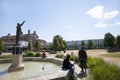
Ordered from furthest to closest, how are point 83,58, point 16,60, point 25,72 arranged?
point 16,60
point 25,72
point 83,58

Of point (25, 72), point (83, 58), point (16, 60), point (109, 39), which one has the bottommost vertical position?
point (25, 72)

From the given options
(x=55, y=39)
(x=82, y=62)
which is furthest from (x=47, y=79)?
(x=55, y=39)

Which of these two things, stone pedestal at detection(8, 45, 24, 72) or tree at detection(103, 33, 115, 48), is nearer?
stone pedestal at detection(8, 45, 24, 72)

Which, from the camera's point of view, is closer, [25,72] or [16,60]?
[25,72]

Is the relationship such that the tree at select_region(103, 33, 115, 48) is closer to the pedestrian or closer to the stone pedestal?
the stone pedestal

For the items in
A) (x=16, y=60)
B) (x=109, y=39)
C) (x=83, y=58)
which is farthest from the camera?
(x=109, y=39)

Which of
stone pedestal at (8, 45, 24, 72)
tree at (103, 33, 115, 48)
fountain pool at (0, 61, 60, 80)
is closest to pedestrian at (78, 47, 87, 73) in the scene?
fountain pool at (0, 61, 60, 80)

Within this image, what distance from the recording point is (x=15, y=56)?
41.0 ft

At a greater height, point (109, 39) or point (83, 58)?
point (109, 39)

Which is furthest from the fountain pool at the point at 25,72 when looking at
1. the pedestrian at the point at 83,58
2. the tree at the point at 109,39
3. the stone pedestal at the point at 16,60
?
the tree at the point at 109,39

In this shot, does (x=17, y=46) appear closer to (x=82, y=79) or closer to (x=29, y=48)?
(x=82, y=79)

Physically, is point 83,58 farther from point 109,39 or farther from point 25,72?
point 109,39

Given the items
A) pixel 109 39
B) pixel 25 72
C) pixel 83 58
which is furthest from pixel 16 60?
pixel 109 39

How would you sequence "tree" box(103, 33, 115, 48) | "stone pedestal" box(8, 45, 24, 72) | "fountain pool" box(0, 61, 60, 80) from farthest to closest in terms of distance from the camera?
"tree" box(103, 33, 115, 48)
"stone pedestal" box(8, 45, 24, 72)
"fountain pool" box(0, 61, 60, 80)
